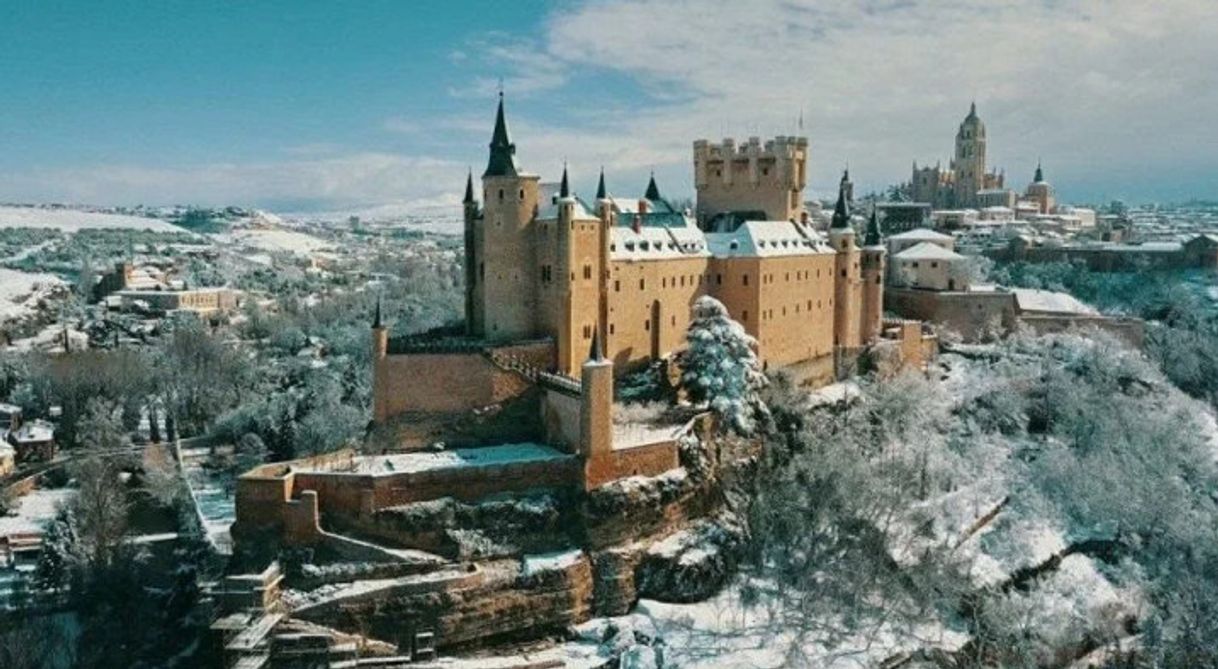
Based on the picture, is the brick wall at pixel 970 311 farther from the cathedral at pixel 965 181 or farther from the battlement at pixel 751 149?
the cathedral at pixel 965 181

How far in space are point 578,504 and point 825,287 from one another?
2186cm

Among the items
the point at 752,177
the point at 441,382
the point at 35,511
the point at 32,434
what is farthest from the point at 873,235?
the point at 32,434

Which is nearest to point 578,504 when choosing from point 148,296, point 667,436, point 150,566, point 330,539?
point 667,436

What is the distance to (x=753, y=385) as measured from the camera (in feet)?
140

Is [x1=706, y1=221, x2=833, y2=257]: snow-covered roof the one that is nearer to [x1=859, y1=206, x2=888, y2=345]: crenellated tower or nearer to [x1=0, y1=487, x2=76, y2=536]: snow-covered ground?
[x1=859, y1=206, x2=888, y2=345]: crenellated tower

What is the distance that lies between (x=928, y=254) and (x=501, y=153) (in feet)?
112

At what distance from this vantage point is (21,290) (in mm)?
122188

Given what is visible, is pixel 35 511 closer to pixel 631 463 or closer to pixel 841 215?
pixel 631 463

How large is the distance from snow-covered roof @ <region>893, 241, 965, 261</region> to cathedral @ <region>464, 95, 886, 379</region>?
927 cm

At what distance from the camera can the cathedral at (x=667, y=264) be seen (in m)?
39.1

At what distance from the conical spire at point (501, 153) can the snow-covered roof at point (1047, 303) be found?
36175mm

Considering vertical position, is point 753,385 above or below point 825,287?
below

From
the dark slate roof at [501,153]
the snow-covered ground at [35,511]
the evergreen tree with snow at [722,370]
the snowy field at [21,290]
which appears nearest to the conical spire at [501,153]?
the dark slate roof at [501,153]

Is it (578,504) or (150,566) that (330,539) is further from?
(150,566)
